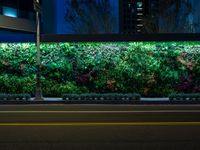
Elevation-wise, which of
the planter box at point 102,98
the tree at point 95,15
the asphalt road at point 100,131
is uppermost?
the tree at point 95,15

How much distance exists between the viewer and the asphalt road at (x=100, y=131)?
1053 centimetres

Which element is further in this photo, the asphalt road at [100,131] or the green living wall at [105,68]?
the green living wall at [105,68]

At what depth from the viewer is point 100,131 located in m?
12.7

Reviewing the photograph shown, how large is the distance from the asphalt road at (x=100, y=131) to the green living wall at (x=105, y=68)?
12.7m

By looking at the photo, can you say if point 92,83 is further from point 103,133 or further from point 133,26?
point 133,26

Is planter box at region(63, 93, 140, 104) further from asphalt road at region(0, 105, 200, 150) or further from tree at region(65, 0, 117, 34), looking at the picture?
tree at region(65, 0, 117, 34)

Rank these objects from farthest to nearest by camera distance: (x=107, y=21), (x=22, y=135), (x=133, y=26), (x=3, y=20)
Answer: (x=133, y=26) < (x=3, y=20) < (x=107, y=21) < (x=22, y=135)

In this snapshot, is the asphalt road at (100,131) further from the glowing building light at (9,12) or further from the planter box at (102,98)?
the glowing building light at (9,12)

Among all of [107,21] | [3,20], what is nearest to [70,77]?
[107,21]

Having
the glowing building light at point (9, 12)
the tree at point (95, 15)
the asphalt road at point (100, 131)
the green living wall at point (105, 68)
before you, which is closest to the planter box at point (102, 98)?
the green living wall at point (105, 68)

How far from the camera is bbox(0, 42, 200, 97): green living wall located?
2970 cm

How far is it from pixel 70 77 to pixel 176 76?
5.71 metres

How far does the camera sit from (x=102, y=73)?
2998 cm

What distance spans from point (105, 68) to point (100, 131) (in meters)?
17.4
